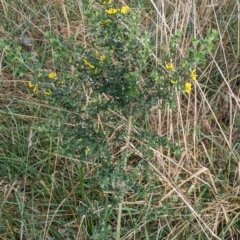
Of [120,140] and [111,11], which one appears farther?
[120,140]

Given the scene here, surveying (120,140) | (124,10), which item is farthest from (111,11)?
(120,140)

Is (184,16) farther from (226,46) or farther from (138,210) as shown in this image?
(138,210)

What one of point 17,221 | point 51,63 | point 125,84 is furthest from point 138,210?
point 51,63

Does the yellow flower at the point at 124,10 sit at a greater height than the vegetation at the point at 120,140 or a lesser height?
greater

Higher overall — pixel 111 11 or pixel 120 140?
pixel 111 11

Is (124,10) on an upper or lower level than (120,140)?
upper

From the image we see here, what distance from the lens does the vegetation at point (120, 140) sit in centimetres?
162

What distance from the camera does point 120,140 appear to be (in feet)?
5.98

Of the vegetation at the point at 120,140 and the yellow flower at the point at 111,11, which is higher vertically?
the yellow flower at the point at 111,11

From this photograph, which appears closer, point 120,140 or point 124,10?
point 124,10

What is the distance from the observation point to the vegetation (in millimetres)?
1615

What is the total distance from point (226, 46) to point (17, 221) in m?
1.37

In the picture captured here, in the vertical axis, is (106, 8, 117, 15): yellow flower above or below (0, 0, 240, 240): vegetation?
above

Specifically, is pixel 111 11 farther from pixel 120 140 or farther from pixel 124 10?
pixel 120 140
